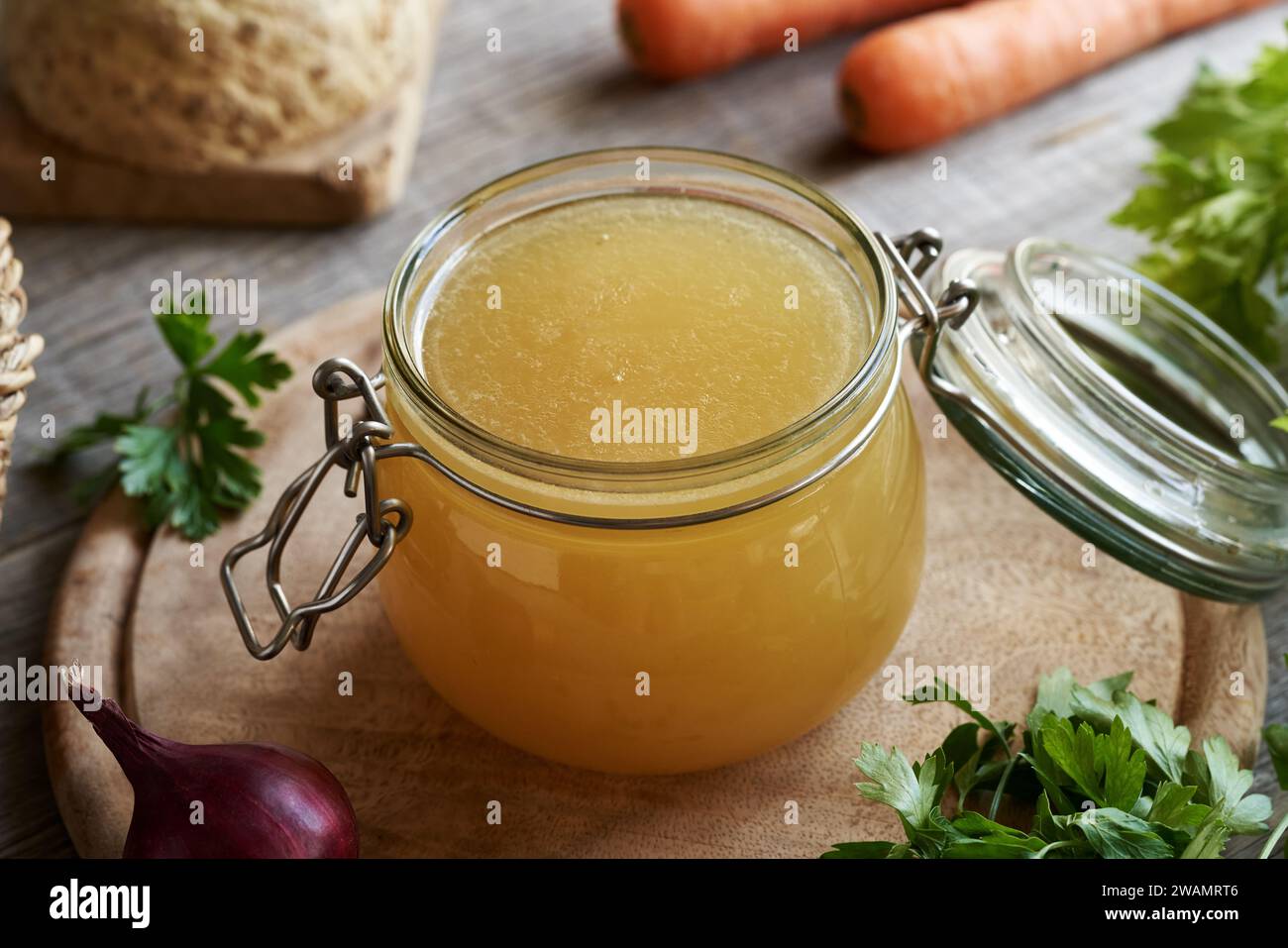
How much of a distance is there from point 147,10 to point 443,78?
676 millimetres

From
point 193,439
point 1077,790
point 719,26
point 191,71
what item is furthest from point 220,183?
point 1077,790

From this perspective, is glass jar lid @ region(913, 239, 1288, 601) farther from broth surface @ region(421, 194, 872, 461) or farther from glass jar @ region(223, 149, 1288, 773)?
broth surface @ region(421, 194, 872, 461)

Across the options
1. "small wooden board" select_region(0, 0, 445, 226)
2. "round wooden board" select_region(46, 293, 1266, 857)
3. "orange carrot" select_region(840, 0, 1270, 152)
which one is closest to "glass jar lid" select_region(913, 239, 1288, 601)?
"round wooden board" select_region(46, 293, 1266, 857)

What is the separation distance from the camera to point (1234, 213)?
1931mm

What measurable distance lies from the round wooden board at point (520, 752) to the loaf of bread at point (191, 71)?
31.0 inches

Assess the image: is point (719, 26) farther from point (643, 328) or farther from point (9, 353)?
point (9, 353)

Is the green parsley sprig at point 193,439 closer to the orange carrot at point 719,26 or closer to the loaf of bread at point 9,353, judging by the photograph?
the loaf of bread at point 9,353

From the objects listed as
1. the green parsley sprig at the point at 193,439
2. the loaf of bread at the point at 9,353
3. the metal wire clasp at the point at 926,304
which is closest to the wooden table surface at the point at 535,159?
the green parsley sprig at the point at 193,439

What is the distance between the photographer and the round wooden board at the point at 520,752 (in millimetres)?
1418

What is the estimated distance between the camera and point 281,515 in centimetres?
137

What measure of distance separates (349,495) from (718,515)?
0.38m

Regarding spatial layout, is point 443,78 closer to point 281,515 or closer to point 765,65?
point 765,65

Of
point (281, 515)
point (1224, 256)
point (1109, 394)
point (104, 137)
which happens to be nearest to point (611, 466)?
point (281, 515)

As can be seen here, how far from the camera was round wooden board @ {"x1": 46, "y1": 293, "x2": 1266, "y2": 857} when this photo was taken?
142 cm
